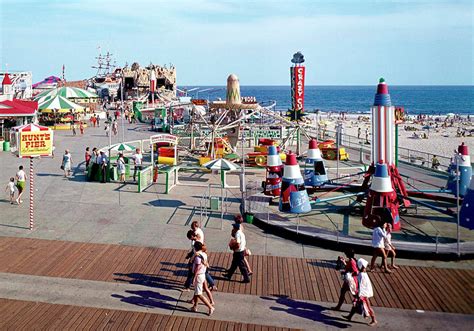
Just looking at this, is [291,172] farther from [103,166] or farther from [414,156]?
[414,156]

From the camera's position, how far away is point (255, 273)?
11.5m

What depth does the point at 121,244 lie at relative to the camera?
43.9 feet

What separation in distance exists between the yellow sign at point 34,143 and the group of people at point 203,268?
6945mm

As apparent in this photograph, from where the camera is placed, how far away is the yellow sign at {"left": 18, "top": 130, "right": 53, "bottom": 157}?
48.2 ft

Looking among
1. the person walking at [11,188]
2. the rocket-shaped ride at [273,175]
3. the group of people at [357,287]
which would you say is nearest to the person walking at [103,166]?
the person walking at [11,188]

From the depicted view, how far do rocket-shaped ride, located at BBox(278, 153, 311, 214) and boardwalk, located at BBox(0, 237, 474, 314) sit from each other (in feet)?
8.49

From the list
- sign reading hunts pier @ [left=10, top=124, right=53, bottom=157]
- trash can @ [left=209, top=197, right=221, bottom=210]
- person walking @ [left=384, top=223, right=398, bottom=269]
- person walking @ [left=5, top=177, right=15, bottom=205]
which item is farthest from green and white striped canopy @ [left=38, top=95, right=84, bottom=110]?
person walking @ [left=384, top=223, right=398, bottom=269]

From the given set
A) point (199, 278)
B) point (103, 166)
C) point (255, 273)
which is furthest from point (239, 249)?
point (103, 166)

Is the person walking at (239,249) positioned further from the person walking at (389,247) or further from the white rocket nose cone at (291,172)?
the white rocket nose cone at (291,172)

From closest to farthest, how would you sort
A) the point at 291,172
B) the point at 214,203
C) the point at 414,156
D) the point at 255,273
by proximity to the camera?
1. the point at 255,273
2. the point at 291,172
3. the point at 214,203
4. the point at 414,156

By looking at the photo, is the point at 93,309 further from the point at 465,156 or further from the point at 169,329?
the point at 465,156

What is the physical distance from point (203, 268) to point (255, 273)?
242 centimetres

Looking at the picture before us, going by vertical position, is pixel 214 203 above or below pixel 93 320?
above

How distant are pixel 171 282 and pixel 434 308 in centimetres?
566
